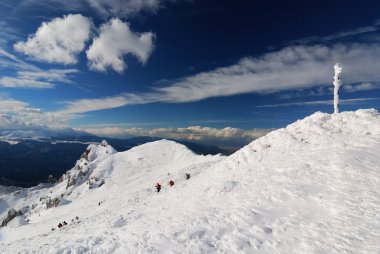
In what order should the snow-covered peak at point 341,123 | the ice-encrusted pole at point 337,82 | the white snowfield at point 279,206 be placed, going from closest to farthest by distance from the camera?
the white snowfield at point 279,206, the snow-covered peak at point 341,123, the ice-encrusted pole at point 337,82

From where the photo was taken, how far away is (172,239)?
19.4 meters

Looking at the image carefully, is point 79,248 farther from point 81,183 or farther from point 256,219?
point 81,183

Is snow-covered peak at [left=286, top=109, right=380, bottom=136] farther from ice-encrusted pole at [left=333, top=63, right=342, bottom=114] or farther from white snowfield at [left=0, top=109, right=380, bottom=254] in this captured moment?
ice-encrusted pole at [left=333, top=63, right=342, bottom=114]

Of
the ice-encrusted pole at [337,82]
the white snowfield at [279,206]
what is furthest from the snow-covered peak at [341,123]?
the ice-encrusted pole at [337,82]

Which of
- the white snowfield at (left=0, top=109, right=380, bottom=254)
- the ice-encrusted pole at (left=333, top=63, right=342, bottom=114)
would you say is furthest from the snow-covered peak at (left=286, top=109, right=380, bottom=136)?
the ice-encrusted pole at (left=333, top=63, right=342, bottom=114)

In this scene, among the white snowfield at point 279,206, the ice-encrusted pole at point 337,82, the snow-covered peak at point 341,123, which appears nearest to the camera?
the white snowfield at point 279,206

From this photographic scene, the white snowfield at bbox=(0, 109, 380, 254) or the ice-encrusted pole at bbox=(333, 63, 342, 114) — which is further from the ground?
the ice-encrusted pole at bbox=(333, 63, 342, 114)

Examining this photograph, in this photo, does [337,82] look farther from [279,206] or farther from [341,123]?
[279,206]

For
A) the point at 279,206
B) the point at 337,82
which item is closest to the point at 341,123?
the point at 337,82

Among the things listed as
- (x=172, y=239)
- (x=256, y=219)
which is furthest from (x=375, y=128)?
(x=172, y=239)

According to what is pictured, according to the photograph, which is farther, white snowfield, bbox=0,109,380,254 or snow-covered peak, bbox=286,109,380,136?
snow-covered peak, bbox=286,109,380,136

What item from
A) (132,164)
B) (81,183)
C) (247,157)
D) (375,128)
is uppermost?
(375,128)

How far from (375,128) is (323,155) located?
856 cm

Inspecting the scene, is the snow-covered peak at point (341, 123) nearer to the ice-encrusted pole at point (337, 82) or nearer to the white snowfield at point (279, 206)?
the white snowfield at point (279, 206)
